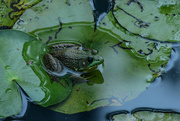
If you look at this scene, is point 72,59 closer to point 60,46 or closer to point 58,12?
point 60,46

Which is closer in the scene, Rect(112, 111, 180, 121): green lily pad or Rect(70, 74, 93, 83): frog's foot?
Rect(112, 111, 180, 121): green lily pad

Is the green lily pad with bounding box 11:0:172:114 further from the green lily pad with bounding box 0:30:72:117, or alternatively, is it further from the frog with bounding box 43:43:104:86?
the green lily pad with bounding box 0:30:72:117

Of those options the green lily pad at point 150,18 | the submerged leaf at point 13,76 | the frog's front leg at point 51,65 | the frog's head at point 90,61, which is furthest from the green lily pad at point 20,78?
the green lily pad at point 150,18

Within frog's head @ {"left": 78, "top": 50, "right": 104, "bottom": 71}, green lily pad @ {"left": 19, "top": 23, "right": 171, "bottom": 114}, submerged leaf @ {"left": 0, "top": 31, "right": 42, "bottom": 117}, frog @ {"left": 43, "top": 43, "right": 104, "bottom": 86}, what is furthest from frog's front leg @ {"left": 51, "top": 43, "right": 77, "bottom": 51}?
submerged leaf @ {"left": 0, "top": 31, "right": 42, "bottom": 117}

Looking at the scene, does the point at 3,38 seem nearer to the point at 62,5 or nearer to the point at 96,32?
the point at 62,5

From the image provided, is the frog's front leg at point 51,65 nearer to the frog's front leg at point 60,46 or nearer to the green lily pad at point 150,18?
the frog's front leg at point 60,46

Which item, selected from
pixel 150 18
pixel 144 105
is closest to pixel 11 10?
pixel 150 18
